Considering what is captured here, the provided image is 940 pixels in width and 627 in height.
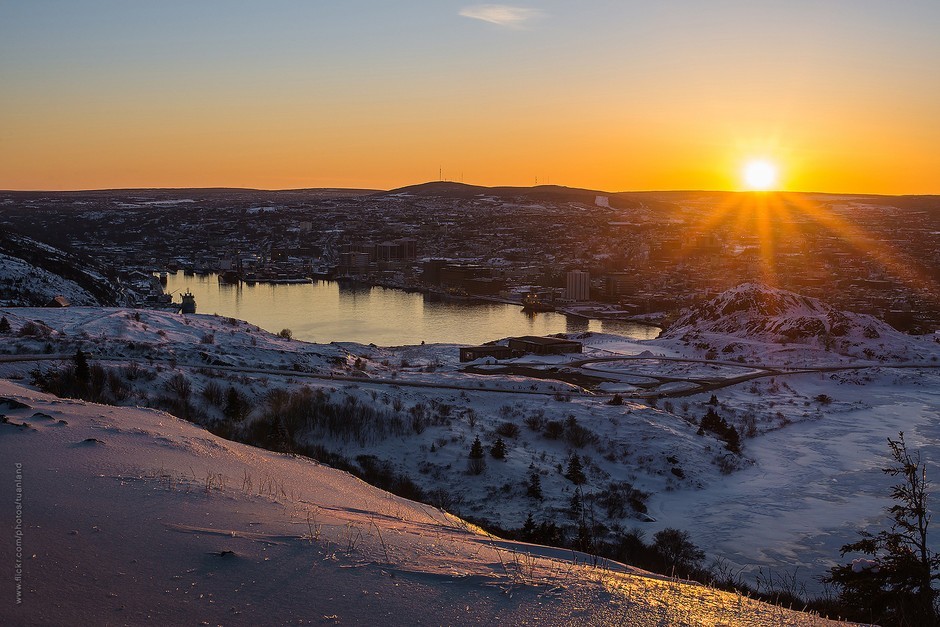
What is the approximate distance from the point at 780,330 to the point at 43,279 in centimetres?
4183

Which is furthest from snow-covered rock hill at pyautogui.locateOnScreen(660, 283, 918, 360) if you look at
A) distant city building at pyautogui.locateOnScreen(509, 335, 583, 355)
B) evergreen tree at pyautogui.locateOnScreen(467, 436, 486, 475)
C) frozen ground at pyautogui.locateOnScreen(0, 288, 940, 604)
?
evergreen tree at pyautogui.locateOnScreen(467, 436, 486, 475)

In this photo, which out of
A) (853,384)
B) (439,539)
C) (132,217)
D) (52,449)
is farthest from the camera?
(132,217)

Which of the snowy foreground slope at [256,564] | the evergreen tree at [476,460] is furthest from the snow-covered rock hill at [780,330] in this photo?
the snowy foreground slope at [256,564]

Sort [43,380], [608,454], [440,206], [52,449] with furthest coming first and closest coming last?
1. [440,206]
2. [608,454]
3. [43,380]
4. [52,449]

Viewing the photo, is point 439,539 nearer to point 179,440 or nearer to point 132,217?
point 179,440

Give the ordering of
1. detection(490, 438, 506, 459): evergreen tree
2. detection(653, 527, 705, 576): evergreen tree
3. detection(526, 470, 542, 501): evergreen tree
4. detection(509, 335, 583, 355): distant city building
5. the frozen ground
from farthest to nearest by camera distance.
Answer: detection(509, 335, 583, 355): distant city building, detection(490, 438, 506, 459): evergreen tree, the frozen ground, detection(526, 470, 542, 501): evergreen tree, detection(653, 527, 705, 576): evergreen tree

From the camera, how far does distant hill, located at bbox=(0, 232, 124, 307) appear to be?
144ft

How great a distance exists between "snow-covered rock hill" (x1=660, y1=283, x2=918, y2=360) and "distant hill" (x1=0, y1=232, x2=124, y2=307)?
35.3 m

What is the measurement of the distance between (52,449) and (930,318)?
63914 mm

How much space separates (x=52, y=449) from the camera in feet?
23.3

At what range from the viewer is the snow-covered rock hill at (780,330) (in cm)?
3841

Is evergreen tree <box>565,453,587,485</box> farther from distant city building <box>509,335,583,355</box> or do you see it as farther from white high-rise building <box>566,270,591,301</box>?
white high-rise building <box>566,270,591,301</box>

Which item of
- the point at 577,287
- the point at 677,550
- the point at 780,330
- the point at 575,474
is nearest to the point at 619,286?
the point at 577,287

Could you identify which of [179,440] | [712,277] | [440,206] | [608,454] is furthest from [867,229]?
[179,440]
